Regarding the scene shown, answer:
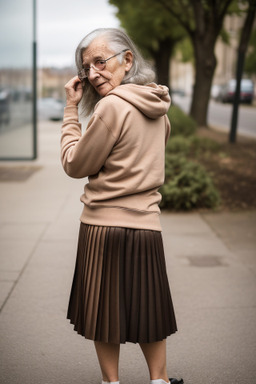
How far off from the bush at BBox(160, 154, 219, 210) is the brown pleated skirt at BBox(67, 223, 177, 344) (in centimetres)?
498

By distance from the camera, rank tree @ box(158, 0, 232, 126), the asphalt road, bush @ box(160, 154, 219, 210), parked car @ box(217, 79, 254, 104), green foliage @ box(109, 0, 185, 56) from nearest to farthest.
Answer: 1. bush @ box(160, 154, 219, 210)
2. tree @ box(158, 0, 232, 126)
3. the asphalt road
4. green foliage @ box(109, 0, 185, 56)
5. parked car @ box(217, 79, 254, 104)

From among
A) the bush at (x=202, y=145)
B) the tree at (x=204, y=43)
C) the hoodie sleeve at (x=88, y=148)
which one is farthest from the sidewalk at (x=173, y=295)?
the tree at (x=204, y=43)

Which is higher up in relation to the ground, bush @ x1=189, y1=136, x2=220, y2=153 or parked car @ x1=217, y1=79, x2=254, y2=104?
bush @ x1=189, y1=136, x2=220, y2=153

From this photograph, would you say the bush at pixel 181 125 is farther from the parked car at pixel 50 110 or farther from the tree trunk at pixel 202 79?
the parked car at pixel 50 110

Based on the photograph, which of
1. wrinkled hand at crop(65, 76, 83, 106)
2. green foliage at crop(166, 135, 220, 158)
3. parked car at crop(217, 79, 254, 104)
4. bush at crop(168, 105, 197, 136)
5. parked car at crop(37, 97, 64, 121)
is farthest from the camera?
parked car at crop(217, 79, 254, 104)

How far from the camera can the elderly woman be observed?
2369 mm

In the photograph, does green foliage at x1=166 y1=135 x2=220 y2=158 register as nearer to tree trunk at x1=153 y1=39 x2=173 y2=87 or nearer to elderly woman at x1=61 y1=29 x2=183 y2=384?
elderly woman at x1=61 y1=29 x2=183 y2=384

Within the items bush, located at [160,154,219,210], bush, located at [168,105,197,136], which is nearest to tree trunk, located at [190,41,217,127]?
bush, located at [168,105,197,136]

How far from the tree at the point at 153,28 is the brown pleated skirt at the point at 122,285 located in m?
19.3

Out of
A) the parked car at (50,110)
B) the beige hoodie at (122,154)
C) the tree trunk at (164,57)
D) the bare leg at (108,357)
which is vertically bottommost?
the parked car at (50,110)

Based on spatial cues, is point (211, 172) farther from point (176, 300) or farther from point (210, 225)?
point (176, 300)

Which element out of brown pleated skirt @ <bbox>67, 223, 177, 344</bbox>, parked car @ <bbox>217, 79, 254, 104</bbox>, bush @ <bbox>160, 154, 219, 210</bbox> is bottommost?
parked car @ <bbox>217, 79, 254, 104</bbox>

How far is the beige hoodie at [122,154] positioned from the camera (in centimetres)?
232

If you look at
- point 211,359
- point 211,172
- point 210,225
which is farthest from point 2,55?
point 211,359
